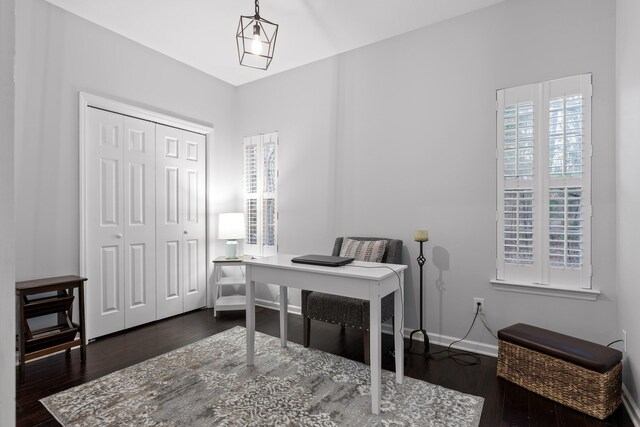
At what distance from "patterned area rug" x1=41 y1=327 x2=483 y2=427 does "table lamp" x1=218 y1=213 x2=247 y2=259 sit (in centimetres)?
150

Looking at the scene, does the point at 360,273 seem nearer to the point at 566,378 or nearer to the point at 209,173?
the point at 566,378

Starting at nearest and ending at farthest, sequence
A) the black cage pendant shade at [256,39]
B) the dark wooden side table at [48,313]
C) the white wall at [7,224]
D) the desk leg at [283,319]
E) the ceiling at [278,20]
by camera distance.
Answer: the white wall at [7,224] < the black cage pendant shade at [256,39] < the dark wooden side table at [48,313] < the ceiling at [278,20] < the desk leg at [283,319]

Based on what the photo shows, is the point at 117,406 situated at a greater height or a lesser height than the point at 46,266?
lesser

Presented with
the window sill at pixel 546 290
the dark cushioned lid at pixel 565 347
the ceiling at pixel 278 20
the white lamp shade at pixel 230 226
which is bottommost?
the dark cushioned lid at pixel 565 347

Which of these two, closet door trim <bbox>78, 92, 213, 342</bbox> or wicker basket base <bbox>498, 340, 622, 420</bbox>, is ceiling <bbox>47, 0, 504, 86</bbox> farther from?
wicker basket base <bbox>498, 340, 622, 420</bbox>

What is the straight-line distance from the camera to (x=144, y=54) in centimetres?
353

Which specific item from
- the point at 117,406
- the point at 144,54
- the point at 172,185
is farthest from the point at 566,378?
the point at 144,54

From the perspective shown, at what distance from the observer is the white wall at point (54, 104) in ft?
8.81

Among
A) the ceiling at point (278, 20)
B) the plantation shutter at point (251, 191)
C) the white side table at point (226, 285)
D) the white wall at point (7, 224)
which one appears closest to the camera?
the white wall at point (7, 224)

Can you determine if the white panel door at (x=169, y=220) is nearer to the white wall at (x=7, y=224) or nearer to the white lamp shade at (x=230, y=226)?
the white lamp shade at (x=230, y=226)

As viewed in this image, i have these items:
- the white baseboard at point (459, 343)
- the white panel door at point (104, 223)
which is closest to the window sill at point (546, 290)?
the white baseboard at point (459, 343)

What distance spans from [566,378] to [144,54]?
4.57 metres

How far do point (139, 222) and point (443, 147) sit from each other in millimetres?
3139

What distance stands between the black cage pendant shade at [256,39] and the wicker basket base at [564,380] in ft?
8.64
